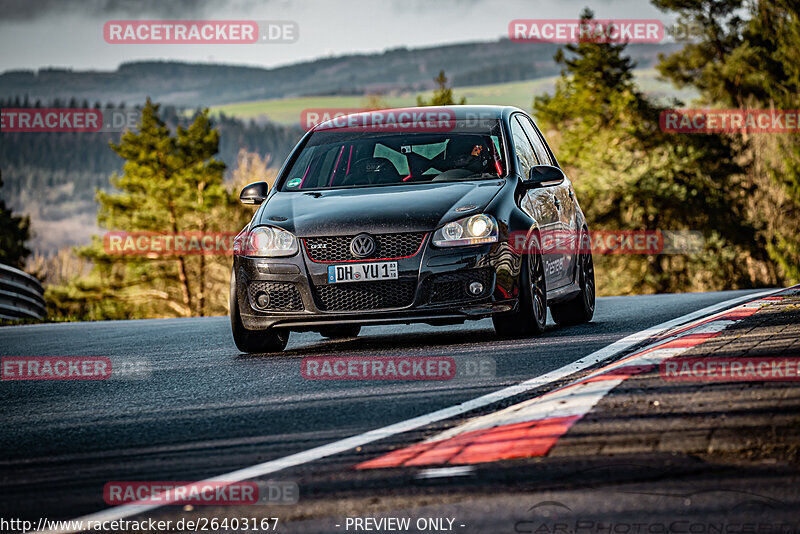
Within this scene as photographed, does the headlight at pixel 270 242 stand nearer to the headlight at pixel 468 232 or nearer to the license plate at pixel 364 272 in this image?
the license plate at pixel 364 272

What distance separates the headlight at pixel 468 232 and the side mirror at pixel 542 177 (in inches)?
38.4

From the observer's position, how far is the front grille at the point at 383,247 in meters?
7.97

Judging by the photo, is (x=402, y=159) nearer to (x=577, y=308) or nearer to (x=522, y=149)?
(x=522, y=149)

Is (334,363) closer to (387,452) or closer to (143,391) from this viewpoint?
(143,391)

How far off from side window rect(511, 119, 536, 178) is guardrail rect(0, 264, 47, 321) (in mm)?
11291

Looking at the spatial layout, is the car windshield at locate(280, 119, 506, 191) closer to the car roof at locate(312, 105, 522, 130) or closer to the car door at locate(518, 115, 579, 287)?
the car roof at locate(312, 105, 522, 130)

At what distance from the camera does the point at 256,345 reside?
8.74 meters

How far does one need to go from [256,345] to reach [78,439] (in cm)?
355

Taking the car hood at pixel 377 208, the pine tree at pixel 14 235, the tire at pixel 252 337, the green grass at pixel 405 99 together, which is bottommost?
the tire at pixel 252 337

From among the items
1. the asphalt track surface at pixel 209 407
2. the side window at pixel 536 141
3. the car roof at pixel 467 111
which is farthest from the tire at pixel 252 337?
the side window at pixel 536 141

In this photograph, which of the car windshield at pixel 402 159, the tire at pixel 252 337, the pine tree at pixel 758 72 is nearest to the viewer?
the tire at pixel 252 337

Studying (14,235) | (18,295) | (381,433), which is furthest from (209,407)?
(14,235)

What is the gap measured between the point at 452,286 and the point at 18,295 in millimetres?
13797

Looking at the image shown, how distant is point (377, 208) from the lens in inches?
323
